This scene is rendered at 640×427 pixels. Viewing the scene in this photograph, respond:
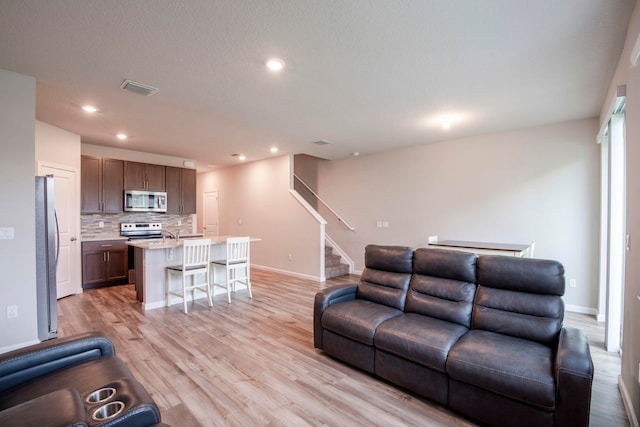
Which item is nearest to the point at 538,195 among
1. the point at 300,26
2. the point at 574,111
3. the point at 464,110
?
the point at 574,111

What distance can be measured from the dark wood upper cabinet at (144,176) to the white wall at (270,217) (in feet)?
6.36

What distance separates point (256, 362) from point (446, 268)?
200 cm

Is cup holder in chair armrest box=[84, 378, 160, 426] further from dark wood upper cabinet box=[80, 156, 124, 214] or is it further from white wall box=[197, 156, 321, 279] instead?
dark wood upper cabinet box=[80, 156, 124, 214]

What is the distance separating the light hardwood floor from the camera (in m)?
2.06

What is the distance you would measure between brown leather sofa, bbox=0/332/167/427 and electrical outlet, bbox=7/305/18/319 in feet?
6.43

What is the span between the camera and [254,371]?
263 cm

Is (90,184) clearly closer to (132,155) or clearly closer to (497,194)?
(132,155)

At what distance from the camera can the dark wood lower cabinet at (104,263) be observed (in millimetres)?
5363

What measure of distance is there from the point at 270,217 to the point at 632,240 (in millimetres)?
6086

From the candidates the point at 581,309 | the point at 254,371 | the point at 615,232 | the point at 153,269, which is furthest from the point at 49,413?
the point at 581,309

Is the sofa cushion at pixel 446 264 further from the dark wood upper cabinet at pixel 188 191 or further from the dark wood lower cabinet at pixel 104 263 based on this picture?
the dark wood upper cabinet at pixel 188 191

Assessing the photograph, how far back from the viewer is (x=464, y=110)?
3.91 metres

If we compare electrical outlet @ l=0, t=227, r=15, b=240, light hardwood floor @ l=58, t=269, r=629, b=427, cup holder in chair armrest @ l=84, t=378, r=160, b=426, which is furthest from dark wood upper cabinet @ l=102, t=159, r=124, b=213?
cup holder in chair armrest @ l=84, t=378, r=160, b=426

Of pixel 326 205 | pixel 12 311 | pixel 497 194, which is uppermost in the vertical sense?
pixel 497 194
